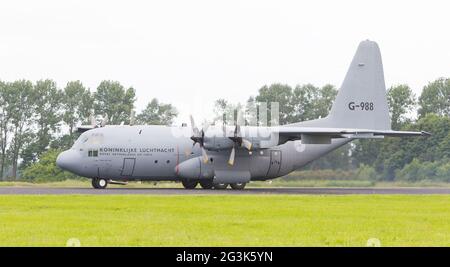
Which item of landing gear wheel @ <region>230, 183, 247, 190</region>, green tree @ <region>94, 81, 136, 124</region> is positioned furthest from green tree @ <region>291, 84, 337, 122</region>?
landing gear wheel @ <region>230, 183, 247, 190</region>

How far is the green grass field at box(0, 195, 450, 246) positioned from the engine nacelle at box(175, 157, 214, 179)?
1166cm

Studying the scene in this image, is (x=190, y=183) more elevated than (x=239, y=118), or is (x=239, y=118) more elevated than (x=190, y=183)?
(x=239, y=118)

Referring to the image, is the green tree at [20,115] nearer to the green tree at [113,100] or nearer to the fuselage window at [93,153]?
the green tree at [113,100]

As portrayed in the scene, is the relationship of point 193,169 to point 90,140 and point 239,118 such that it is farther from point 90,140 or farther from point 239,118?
point 90,140

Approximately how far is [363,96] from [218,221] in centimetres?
2907

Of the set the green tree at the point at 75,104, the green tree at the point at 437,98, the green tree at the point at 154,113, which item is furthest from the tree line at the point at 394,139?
the green tree at the point at 75,104

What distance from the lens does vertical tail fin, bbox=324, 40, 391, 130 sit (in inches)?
1977

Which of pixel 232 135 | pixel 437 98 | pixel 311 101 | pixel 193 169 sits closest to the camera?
pixel 232 135

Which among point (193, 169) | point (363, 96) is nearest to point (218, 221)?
point (193, 169)

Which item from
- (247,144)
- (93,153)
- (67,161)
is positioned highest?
(247,144)

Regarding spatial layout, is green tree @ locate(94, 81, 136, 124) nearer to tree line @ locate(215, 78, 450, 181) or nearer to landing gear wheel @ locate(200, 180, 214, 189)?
tree line @ locate(215, 78, 450, 181)

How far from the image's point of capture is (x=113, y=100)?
276 feet

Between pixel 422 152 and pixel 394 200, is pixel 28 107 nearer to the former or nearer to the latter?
pixel 422 152
